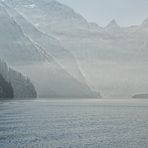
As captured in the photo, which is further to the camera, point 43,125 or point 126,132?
point 43,125

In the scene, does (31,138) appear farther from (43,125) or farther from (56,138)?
(43,125)

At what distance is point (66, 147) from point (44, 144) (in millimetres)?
6866

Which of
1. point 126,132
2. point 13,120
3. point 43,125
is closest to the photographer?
point 126,132

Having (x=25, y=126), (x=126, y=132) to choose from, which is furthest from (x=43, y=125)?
(x=126, y=132)

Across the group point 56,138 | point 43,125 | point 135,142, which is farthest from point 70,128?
point 135,142

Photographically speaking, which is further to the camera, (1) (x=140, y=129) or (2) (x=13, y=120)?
(2) (x=13, y=120)

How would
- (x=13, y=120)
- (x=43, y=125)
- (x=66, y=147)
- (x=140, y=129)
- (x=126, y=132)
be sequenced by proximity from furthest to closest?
(x=13, y=120) → (x=43, y=125) → (x=140, y=129) → (x=126, y=132) → (x=66, y=147)

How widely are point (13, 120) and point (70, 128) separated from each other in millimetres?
32254

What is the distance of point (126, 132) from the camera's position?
13475 centimetres

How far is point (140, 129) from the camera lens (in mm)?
143375

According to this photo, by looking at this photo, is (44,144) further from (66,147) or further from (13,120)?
(13,120)

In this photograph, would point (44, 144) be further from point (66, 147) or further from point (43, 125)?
point (43, 125)

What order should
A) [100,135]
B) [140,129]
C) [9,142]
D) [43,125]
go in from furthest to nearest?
[43,125] < [140,129] < [100,135] < [9,142]

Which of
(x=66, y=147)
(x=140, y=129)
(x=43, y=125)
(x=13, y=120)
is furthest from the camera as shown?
(x=13, y=120)
